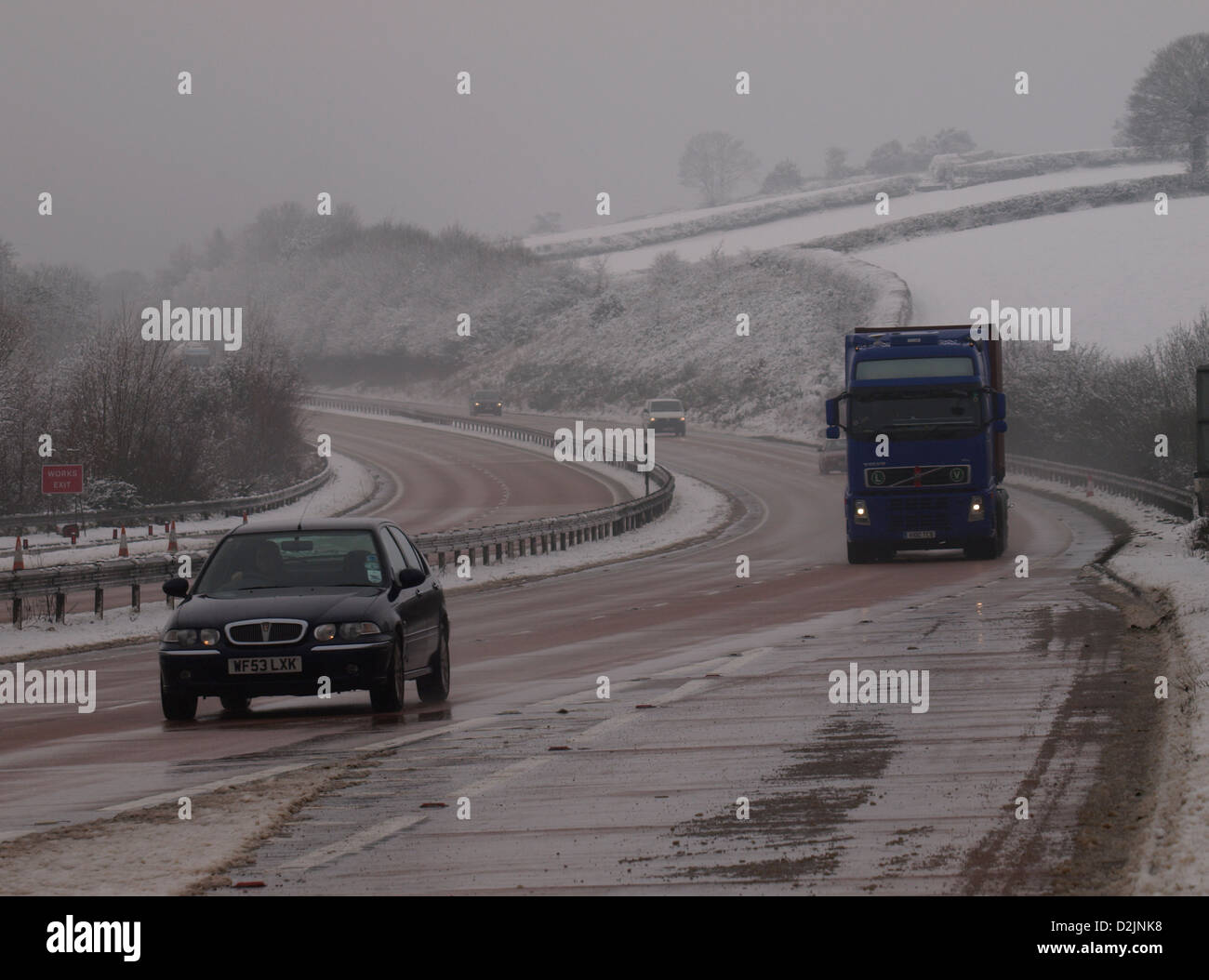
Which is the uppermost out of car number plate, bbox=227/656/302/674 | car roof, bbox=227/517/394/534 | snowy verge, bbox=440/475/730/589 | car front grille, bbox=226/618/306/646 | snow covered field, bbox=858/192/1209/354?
snow covered field, bbox=858/192/1209/354

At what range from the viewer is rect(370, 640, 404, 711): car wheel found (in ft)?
43.0

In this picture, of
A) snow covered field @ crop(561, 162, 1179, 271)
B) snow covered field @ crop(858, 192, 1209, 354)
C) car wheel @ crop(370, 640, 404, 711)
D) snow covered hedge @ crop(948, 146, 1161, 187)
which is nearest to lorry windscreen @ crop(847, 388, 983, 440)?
car wheel @ crop(370, 640, 404, 711)

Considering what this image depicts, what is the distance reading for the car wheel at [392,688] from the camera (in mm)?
13109

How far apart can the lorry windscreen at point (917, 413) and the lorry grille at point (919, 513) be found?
1.40m

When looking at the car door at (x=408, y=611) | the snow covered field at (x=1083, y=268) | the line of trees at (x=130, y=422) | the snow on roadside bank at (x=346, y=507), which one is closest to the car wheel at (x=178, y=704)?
the car door at (x=408, y=611)

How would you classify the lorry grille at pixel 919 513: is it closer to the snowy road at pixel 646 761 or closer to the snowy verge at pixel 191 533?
Answer: the snowy road at pixel 646 761

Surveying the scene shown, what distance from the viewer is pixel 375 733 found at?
39.3 feet

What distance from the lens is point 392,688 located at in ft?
43.2

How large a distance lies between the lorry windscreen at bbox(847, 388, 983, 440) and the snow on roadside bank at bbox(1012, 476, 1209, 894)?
139 inches

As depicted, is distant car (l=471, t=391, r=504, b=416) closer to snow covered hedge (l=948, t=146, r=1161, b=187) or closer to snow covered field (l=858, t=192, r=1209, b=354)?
snow covered field (l=858, t=192, r=1209, b=354)

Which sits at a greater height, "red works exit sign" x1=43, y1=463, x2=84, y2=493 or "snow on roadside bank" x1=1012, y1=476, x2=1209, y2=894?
"red works exit sign" x1=43, y1=463, x2=84, y2=493

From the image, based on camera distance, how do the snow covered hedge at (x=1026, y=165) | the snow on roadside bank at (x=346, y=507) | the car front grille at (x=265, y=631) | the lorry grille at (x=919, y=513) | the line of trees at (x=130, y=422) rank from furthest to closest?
the snow covered hedge at (x=1026, y=165) < the line of trees at (x=130, y=422) < the lorry grille at (x=919, y=513) < the snow on roadside bank at (x=346, y=507) < the car front grille at (x=265, y=631)
